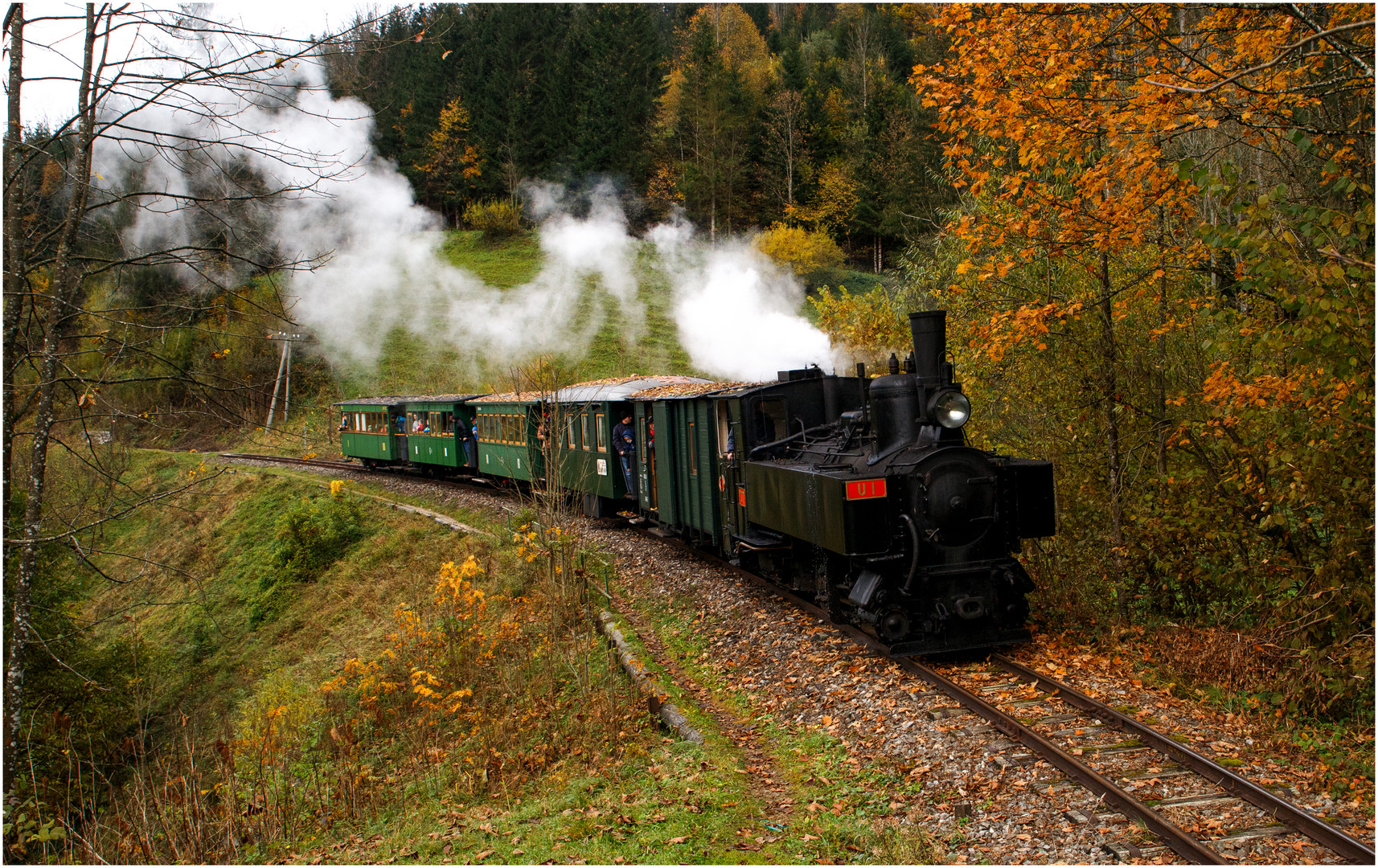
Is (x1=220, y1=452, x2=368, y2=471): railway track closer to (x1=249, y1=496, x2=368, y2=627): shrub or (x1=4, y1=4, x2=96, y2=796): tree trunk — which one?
(x1=249, y1=496, x2=368, y2=627): shrub

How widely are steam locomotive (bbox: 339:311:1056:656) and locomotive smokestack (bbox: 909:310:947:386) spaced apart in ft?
0.03

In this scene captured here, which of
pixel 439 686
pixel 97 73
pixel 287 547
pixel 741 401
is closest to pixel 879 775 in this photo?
pixel 741 401

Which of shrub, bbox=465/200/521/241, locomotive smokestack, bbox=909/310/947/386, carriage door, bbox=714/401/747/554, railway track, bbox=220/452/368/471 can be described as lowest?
railway track, bbox=220/452/368/471

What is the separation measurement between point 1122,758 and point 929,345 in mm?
3583

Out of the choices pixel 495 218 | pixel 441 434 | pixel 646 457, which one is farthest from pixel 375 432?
pixel 495 218

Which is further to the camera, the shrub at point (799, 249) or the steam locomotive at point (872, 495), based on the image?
the shrub at point (799, 249)

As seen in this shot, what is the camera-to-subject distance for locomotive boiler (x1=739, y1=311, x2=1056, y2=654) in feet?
23.8

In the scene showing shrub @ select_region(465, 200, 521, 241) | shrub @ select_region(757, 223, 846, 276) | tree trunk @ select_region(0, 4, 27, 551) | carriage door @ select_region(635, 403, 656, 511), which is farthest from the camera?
shrub @ select_region(465, 200, 521, 241)

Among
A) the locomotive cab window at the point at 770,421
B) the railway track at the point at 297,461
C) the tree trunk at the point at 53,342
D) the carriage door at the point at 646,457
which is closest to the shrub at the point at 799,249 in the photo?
the railway track at the point at 297,461

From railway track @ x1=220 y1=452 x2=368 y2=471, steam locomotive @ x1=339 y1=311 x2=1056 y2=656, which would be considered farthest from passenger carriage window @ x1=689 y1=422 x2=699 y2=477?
railway track @ x1=220 y1=452 x2=368 y2=471

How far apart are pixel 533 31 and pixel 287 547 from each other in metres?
41.4

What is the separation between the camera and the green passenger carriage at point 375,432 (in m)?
25.9

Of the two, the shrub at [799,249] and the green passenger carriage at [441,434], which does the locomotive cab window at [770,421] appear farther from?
the shrub at [799,249]

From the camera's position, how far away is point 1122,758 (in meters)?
5.39
